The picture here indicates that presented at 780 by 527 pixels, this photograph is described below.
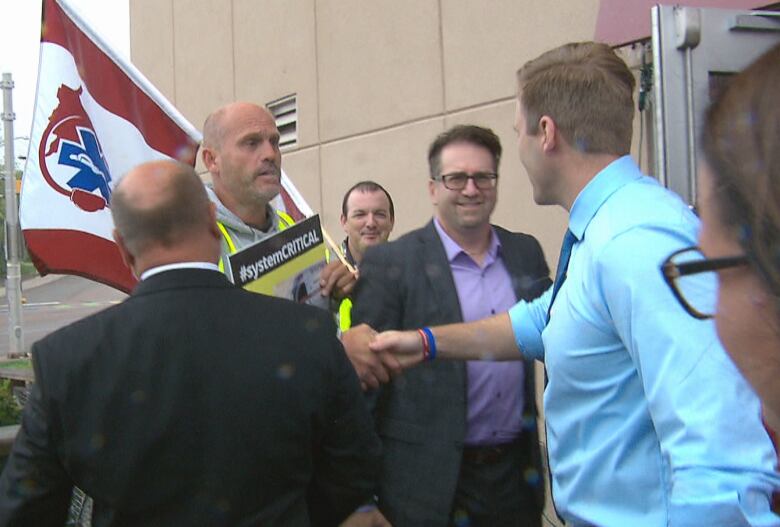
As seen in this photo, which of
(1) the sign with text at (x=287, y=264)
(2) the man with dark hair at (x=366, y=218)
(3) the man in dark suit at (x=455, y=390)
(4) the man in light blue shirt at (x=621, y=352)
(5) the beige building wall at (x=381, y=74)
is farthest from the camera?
(5) the beige building wall at (x=381, y=74)

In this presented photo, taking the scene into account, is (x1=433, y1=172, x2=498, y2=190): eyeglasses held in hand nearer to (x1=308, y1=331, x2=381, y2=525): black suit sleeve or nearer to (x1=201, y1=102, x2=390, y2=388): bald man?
(x1=201, y1=102, x2=390, y2=388): bald man

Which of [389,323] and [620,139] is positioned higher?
[620,139]

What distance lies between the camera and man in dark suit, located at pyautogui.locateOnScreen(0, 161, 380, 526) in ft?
5.95

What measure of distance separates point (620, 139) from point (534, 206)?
3.97m

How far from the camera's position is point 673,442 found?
4.79 ft

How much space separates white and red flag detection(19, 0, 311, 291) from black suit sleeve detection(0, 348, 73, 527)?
203 cm

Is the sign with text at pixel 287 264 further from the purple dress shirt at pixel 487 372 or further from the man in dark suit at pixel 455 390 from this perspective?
the purple dress shirt at pixel 487 372

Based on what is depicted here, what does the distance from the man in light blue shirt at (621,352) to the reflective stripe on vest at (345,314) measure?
109 cm

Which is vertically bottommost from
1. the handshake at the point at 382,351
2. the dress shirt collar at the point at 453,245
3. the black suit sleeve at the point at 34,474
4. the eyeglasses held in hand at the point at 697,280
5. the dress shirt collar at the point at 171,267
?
the black suit sleeve at the point at 34,474

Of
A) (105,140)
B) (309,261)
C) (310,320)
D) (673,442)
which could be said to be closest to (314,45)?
(105,140)

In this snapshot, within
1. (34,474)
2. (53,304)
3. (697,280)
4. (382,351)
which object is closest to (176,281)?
(34,474)

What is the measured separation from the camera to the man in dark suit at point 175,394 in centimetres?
181

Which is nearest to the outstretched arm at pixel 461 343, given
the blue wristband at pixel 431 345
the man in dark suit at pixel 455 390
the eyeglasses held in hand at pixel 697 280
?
the blue wristband at pixel 431 345

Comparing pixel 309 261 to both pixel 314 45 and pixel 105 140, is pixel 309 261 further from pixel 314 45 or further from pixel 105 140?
pixel 314 45
